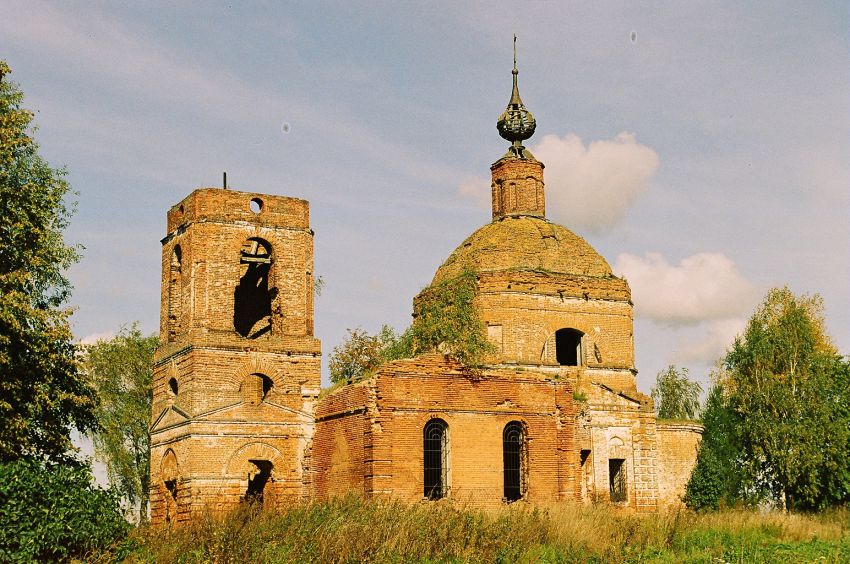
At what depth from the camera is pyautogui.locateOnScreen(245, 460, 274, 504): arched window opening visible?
2038 cm

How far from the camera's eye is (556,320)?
82.4 feet

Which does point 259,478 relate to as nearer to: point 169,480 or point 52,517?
point 169,480

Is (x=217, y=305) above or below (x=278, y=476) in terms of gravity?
above

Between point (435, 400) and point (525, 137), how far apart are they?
12.1 metres

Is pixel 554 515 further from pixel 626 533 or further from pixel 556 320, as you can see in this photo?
pixel 556 320

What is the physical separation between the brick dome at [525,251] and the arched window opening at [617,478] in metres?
5.16

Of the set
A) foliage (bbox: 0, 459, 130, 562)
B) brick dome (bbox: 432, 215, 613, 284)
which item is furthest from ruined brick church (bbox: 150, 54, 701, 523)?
foliage (bbox: 0, 459, 130, 562)

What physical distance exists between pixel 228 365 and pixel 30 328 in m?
4.50

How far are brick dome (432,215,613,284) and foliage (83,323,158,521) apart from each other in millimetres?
9998

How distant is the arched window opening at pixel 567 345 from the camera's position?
25969 millimetres

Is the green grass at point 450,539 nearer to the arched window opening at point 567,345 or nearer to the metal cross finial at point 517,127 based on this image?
the arched window opening at point 567,345

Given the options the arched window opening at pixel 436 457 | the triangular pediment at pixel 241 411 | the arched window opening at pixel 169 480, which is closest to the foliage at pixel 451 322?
the arched window opening at pixel 436 457

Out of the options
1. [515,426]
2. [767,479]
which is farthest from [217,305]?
[767,479]

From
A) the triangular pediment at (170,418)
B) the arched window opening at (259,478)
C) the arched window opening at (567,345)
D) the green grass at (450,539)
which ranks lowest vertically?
the green grass at (450,539)
